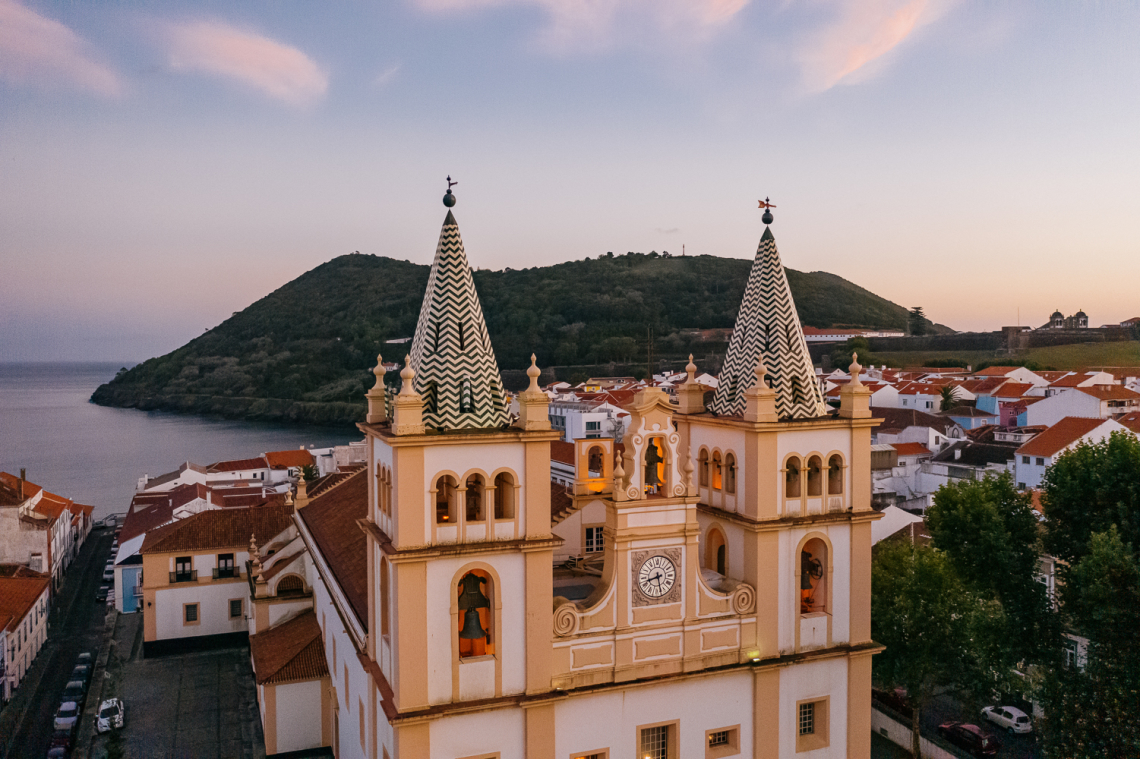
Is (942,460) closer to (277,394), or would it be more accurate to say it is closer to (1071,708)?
(1071,708)

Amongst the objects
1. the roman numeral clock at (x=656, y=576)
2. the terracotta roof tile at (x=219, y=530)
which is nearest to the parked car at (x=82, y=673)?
the terracotta roof tile at (x=219, y=530)

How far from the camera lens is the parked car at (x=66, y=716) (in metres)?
31.4

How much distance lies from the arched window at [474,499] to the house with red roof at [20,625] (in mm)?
29620

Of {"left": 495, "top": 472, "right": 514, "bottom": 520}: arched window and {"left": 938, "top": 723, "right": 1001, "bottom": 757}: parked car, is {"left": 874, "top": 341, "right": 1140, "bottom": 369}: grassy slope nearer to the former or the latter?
{"left": 938, "top": 723, "right": 1001, "bottom": 757}: parked car

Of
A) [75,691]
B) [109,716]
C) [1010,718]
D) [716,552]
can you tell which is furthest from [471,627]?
[75,691]

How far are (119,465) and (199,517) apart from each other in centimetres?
9898

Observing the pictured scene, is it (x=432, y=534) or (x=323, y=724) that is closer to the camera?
(x=432, y=534)

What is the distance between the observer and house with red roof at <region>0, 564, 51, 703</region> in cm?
3572

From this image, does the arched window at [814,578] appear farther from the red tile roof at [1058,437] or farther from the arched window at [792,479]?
the red tile roof at [1058,437]

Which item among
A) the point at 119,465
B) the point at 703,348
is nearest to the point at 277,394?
the point at 119,465

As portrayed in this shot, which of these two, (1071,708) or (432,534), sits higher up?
(432,534)

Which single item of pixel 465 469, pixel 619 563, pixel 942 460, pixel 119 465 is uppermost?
pixel 465 469

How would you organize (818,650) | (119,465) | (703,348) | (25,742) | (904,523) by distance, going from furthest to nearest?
(703,348) < (119,465) < (904,523) < (25,742) < (818,650)

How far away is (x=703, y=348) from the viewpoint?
156 metres
